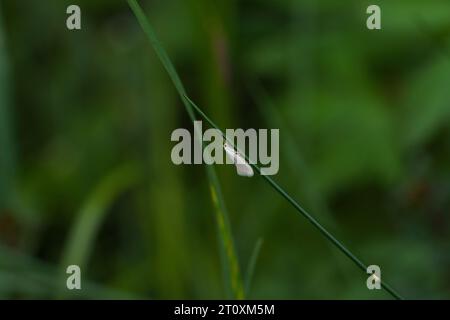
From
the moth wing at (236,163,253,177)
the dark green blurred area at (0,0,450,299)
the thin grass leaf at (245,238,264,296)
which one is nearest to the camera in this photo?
the moth wing at (236,163,253,177)

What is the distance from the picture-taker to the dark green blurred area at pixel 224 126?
4.97 feet

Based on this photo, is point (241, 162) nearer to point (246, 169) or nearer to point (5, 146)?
point (246, 169)

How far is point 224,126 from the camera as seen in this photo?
1565 mm

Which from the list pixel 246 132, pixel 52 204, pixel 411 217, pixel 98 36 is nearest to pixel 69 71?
pixel 98 36

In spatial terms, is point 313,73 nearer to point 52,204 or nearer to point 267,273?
point 267,273

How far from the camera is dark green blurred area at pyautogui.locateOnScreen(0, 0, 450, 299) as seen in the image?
4.97 ft

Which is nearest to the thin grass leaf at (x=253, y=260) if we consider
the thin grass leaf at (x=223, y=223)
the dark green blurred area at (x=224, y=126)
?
the thin grass leaf at (x=223, y=223)

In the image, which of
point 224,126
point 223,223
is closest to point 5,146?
point 224,126

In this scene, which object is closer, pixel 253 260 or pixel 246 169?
pixel 246 169

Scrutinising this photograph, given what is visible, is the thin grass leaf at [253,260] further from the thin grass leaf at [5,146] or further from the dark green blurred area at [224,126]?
the thin grass leaf at [5,146]

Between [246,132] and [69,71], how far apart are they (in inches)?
17.5

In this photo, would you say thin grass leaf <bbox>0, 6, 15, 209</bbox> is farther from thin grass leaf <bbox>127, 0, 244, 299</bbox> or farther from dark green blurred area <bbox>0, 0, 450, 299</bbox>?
thin grass leaf <bbox>127, 0, 244, 299</bbox>

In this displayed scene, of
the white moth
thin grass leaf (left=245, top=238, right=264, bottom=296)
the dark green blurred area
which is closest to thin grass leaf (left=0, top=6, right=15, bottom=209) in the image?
the dark green blurred area

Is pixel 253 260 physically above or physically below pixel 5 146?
below
